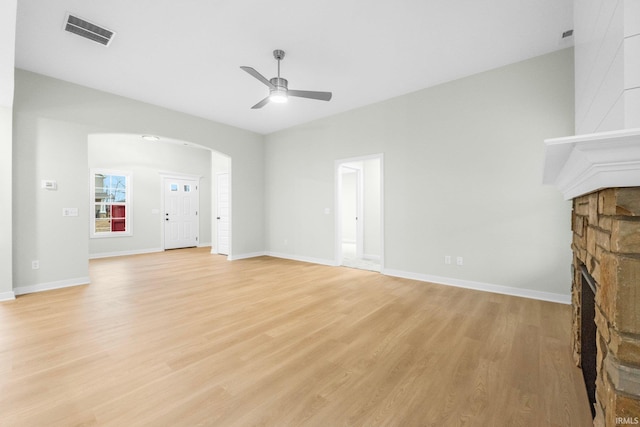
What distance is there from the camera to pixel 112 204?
712 centimetres

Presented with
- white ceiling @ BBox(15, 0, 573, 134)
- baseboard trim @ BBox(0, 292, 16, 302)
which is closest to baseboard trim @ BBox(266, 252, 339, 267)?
white ceiling @ BBox(15, 0, 573, 134)

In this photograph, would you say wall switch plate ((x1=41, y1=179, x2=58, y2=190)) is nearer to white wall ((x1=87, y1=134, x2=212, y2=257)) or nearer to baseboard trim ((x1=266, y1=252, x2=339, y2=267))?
white wall ((x1=87, y1=134, x2=212, y2=257))

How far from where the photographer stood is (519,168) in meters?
3.50

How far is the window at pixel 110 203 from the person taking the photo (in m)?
6.83

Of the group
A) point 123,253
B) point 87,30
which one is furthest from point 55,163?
point 123,253

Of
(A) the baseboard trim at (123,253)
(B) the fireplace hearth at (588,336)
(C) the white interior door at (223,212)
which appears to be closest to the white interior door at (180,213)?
(A) the baseboard trim at (123,253)

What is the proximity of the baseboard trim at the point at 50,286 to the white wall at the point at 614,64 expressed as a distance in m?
6.01

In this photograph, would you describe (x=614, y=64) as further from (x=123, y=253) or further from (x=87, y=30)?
(x=123, y=253)

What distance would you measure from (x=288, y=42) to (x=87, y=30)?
86.2 inches

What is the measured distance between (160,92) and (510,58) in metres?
5.31

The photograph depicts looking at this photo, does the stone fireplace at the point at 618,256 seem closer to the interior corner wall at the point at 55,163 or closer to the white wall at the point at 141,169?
the interior corner wall at the point at 55,163

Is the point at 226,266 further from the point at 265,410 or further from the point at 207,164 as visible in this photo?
the point at 207,164

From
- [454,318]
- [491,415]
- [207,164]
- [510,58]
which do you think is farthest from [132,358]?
[207,164]

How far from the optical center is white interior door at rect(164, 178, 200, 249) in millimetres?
8023
